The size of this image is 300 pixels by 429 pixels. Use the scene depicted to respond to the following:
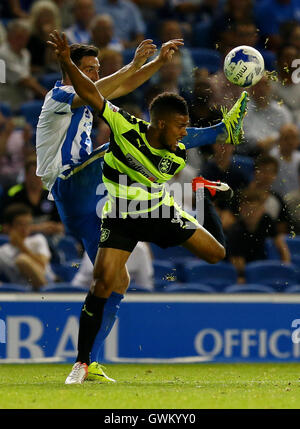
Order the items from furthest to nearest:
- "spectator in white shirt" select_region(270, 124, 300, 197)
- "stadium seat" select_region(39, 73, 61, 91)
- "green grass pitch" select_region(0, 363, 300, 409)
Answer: "stadium seat" select_region(39, 73, 61, 91), "spectator in white shirt" select_region(270, 124, 300, 197), "green grass pitch" select_region(0, 363, 300, 409)

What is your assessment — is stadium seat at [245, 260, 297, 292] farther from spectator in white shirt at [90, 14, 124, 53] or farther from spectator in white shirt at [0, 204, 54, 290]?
spectator in white shirt at [90, 14, 124, 53]

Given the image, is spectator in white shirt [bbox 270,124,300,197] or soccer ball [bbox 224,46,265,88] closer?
soccer ball [bbox 224,46,265,88]

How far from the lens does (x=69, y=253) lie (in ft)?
34.2

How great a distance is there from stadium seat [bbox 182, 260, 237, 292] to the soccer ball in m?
3.03

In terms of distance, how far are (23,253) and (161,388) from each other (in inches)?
139

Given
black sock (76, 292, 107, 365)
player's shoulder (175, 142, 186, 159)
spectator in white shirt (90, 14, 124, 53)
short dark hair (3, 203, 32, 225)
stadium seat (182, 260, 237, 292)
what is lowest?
black sock (76, 292, 107, 365)

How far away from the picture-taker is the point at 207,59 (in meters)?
10.6

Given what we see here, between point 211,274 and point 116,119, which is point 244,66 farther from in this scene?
point 211,274

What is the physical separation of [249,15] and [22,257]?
4789mm

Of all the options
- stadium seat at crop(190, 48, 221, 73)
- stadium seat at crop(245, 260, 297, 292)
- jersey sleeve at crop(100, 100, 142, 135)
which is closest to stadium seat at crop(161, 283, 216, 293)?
stadium seat at crop(245, 260, 297, 292)

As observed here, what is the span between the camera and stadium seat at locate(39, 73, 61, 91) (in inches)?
458

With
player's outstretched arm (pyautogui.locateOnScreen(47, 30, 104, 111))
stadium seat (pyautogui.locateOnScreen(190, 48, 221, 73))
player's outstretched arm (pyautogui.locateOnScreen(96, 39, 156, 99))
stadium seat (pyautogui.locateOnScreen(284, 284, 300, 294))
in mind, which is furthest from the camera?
stadium seat (pyautogui.locateOnScreen(190, 48, 221, 73))
